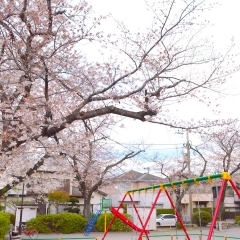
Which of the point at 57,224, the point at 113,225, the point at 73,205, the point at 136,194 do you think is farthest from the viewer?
the point at 136,194

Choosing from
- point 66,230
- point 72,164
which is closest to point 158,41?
point 72,164

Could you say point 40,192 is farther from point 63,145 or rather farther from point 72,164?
point 63,145

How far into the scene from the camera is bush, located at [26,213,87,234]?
789 inches

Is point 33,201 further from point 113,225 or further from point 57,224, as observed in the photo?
point 113,225

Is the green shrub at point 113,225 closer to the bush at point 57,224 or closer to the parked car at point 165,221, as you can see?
the bush at point 57,224

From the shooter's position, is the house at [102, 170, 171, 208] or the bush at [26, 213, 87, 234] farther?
the house at [102, 170, 171, 208]

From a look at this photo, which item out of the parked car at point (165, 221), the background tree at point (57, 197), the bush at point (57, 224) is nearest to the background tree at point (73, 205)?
the background tree at point (57, 197)

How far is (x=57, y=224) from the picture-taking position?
66.7 ft

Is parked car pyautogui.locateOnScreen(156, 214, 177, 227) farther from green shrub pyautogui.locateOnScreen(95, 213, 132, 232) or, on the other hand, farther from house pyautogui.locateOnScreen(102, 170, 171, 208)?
green shrub pyautogui.locateOnScreen(95, 213, 132, 232)

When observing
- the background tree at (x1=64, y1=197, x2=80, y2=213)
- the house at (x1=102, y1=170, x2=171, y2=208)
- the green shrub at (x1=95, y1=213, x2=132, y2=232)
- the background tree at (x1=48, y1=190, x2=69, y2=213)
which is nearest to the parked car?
the house at (x1=102, y1=170, x2=171, y2=208)

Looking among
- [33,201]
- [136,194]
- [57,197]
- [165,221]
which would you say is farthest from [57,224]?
[136,194]

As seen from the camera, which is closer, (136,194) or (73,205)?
(73,205)

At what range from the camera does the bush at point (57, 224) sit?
20031mm

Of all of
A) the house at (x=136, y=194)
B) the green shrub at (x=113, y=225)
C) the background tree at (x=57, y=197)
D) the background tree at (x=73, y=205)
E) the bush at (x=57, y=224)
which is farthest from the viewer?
the house at (x=136, y=194)
